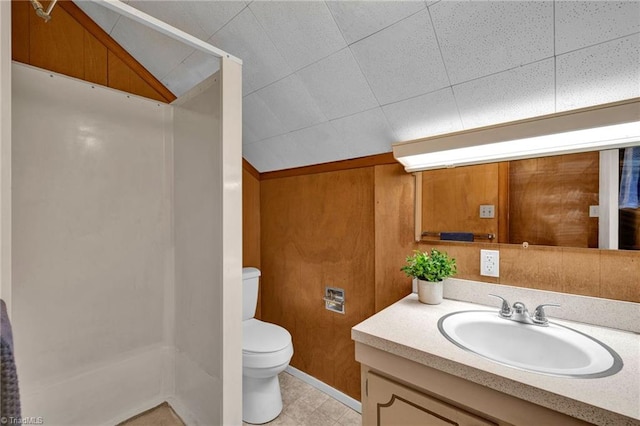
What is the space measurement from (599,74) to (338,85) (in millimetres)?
994

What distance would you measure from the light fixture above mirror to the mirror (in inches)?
3.0

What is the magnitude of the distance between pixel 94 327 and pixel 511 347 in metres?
2.02

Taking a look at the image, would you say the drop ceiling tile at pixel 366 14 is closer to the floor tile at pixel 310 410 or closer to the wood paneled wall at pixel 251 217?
the wood paneled wall at pixel 251 217

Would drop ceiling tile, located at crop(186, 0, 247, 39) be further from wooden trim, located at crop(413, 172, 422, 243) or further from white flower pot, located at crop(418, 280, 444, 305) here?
white flower pot, located at crop(418, 280, 444, 305)

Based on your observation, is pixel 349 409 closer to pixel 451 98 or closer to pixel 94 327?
pixel 94 327

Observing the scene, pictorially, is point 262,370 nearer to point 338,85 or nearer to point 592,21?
point 338,85

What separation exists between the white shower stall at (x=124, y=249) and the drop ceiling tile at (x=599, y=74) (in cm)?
126

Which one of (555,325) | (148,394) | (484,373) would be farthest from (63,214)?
(555,325)

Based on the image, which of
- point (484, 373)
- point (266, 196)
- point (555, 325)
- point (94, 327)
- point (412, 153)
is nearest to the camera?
point (484, 373)

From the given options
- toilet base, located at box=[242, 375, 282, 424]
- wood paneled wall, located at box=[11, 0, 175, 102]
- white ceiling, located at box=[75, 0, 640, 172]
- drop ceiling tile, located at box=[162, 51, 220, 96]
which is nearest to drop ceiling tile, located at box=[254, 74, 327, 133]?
white ceiling, located at box=[75, 0, 640, 172]

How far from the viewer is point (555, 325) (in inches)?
43.1

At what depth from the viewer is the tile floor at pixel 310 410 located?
65.1 inches

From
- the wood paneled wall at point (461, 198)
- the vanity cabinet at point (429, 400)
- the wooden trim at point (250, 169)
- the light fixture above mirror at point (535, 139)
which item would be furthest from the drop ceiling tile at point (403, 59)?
the wooden trim at point (250, 169)

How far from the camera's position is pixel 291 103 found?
5.27ft
